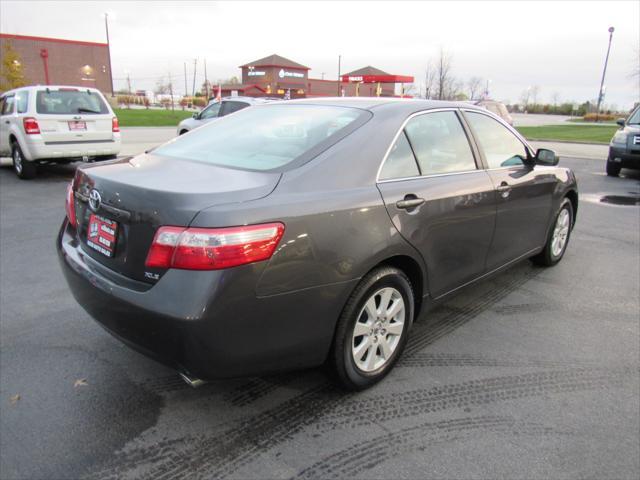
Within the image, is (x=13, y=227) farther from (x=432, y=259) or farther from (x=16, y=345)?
(x=432, y=259)

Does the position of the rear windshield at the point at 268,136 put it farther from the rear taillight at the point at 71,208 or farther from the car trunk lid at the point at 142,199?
the rear taillight at the point at 71,208

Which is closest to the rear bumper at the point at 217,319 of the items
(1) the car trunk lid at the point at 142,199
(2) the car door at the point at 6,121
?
(1) the car trunk lid at the point at 142,199

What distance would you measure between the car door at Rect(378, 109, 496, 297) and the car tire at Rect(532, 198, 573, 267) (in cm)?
151

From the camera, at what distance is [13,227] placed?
20.2 ft

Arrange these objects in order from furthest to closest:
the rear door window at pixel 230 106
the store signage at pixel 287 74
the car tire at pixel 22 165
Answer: the store signage at pixel 287 74 < the rear door window at pixel 230 106 < the car tire at pixel 22 165

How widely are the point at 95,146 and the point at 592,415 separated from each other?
9.45 m

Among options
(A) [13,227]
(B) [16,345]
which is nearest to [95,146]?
(A) [13,227]

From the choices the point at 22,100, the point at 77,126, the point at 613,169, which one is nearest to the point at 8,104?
the point at 22,100

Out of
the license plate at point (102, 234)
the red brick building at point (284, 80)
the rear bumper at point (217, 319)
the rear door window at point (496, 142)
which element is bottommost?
the rear bumper at point (217, 319)

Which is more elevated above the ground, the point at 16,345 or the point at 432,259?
the point at 432,259

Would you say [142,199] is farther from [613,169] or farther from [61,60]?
[61,60]

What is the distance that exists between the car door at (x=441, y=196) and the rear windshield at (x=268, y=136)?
372 millimetres

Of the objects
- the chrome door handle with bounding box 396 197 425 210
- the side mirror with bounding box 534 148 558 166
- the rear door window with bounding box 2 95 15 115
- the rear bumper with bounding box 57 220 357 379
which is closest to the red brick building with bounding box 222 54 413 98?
the rear door window with bounding box 2 95 15 115

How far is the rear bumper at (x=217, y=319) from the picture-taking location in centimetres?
207
